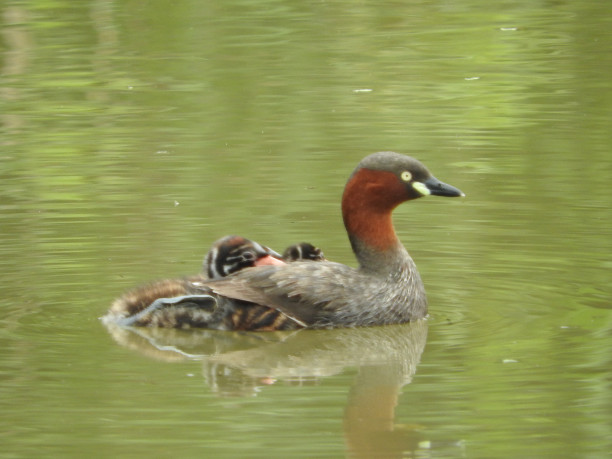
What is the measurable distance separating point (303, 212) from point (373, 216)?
205 centimetres

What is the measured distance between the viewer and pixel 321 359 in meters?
7.83

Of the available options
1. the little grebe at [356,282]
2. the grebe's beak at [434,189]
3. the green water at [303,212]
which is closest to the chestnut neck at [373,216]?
the little grebe at [356,282]

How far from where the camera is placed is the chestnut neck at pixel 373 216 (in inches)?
340

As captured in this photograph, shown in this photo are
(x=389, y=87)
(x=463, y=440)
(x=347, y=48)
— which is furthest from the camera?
(x=347, y=48)

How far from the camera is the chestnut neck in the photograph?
865cm

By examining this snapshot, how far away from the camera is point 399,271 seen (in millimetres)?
8672

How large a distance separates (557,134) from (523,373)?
6.00 m

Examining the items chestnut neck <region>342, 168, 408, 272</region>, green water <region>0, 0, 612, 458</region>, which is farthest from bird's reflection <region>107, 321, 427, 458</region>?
chestnut neck <region>342, 168, 408, 272</region>

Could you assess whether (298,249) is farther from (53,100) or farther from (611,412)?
(53,100)

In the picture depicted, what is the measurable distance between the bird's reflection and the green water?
0.02 m

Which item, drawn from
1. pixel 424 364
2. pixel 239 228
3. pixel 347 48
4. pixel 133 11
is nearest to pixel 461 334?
pixel 424 364

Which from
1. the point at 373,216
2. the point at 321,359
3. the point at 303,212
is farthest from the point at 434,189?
the point at 303,212

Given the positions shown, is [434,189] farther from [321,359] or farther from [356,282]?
[321,359]

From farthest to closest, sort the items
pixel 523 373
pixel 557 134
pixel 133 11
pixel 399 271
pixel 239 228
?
pixel 133 11, pixel 557 134, pixel 239 228, pixel 399 271, pixel 523 373
